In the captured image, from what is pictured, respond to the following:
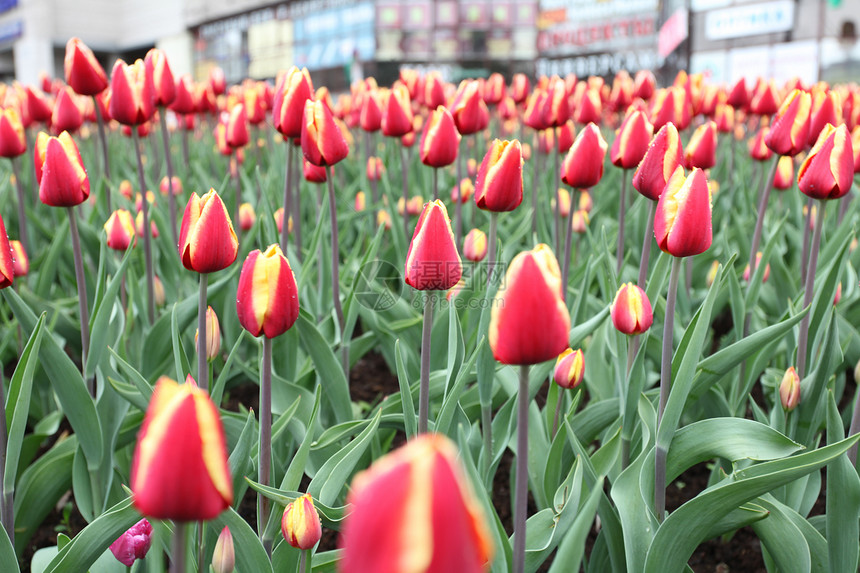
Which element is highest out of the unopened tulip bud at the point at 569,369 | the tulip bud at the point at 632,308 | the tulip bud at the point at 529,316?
the tulip bud at the point at 529,316

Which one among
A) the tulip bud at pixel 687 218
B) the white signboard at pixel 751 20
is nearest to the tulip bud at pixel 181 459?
the tulip bud at pixel 687 218

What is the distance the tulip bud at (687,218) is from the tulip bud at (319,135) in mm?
763

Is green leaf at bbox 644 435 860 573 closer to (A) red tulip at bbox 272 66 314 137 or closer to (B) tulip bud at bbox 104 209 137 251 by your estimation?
(A) red tulip at bbox 272 66 314 137

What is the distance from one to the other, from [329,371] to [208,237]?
0.58 meters

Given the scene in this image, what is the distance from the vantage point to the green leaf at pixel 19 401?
112 cm

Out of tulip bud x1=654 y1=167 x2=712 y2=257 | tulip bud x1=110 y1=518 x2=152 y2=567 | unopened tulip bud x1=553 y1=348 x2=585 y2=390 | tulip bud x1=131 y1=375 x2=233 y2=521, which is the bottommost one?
tulip bud x1=110 y1=518 x2=152 y2=567

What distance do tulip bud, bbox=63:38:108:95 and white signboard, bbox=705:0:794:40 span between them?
14169mm

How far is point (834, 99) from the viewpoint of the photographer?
1757mm

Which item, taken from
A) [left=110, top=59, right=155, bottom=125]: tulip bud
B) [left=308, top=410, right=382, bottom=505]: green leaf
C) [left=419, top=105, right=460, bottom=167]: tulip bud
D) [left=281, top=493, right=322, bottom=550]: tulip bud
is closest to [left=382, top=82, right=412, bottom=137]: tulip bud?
[left=419, top=105, right=460, bottom=167]: tulip bud

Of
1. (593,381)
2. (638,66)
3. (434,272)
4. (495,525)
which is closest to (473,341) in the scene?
(593,381)

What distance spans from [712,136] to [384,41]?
2540cm

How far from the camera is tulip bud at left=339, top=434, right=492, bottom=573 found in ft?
1.05

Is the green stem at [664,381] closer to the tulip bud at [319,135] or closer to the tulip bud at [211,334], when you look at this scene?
the tulip bud at [319,135]

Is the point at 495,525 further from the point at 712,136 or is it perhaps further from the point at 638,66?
the point at 638,66
